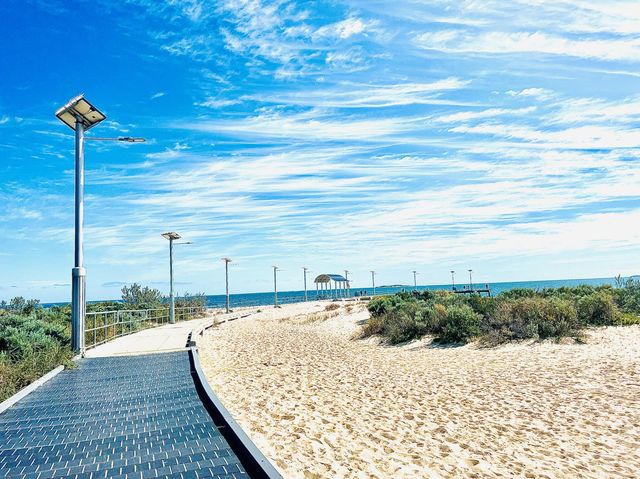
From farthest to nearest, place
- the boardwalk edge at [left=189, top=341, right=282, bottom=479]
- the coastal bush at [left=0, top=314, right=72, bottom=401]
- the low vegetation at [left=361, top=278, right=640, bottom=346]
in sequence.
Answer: the low vegetation at [left=361, top=278, right=640, bottom=346]
the coastal bush at [left=0, top=314, right=72, bottom=401]
the boardwalk edge at [left=189, top=341, right=282, bottom=479]

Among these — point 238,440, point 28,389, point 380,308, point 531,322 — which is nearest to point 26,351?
point 28,389

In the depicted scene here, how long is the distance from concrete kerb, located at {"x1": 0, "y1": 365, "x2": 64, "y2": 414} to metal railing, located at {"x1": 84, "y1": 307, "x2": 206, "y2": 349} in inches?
147

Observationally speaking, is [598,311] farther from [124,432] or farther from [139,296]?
[139,296]

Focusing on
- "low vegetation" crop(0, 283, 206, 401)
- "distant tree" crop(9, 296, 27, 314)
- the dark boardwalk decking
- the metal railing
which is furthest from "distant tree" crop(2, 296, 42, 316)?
the dark boardwalk decking

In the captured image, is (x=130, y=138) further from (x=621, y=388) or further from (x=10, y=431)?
(x=621, y=388)

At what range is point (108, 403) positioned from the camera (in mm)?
6957

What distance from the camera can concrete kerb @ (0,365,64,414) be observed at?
6742 mm

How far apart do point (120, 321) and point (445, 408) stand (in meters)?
16.3

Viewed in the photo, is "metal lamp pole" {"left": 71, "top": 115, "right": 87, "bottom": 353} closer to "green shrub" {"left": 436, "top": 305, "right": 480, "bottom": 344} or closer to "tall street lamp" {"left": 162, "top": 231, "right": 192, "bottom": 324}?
"green shrub" {"left": 436, "top": 305, "right": 480, "bottom": 344}

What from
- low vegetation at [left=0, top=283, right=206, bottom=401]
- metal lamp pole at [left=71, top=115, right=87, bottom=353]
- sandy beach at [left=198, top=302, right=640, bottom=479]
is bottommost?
sandy beach at [left=198, top=302, right=640, bottom=479]

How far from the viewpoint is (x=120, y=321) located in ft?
67.0

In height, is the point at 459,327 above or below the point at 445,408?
above

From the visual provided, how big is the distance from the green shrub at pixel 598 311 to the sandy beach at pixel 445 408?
4.51ft

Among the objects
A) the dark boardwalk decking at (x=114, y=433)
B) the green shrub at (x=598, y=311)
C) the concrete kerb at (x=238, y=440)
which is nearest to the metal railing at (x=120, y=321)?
the dark boardwalk decking at (x=114, y=433)
